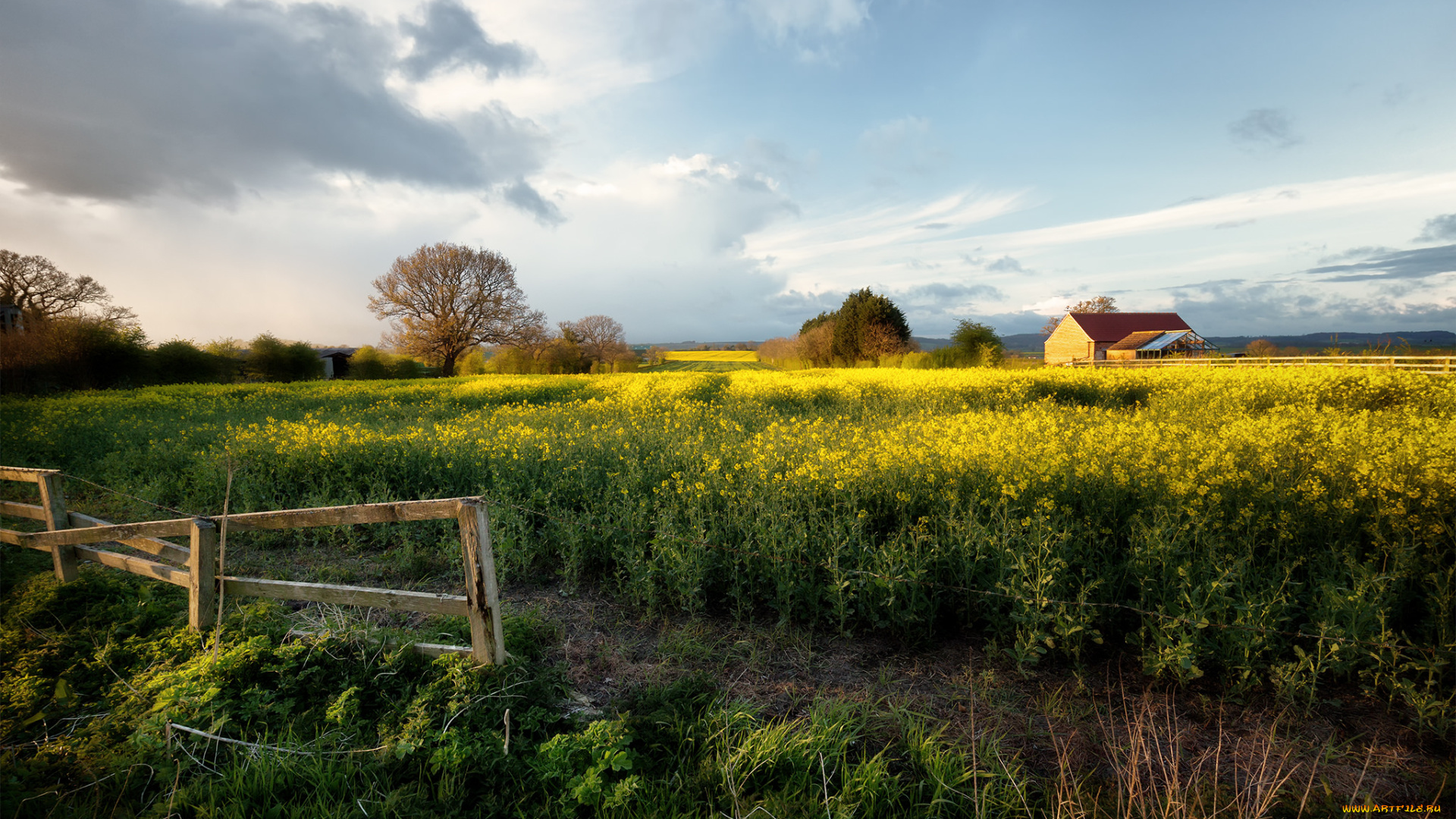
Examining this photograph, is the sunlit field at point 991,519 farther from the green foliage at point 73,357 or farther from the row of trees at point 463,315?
the row of trees at point 463,315

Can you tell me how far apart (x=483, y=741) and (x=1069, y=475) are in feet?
17.8

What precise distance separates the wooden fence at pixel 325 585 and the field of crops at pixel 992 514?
1.54 m

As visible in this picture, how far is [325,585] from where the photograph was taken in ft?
11.8

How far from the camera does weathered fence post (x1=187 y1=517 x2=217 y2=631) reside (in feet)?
11.9

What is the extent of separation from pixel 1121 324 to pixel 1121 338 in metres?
3.08

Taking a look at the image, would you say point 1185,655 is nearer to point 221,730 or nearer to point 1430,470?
point 1430,470

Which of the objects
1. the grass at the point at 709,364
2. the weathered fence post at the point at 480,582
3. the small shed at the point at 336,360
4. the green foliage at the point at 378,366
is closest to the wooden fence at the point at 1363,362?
the weathered fence post at the point at 480,582

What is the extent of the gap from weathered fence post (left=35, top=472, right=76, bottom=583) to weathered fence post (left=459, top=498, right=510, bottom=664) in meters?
4.39

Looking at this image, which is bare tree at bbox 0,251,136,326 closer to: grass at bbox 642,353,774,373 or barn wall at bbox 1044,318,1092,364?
grass at bbox 642,353,774,373

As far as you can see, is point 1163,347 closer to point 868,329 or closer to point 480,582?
point 868,329

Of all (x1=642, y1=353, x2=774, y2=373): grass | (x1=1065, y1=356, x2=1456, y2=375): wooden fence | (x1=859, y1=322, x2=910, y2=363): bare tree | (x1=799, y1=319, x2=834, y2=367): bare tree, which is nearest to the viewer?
(x1=1065, y1=356, x2=1456, y2=375): wooden fence

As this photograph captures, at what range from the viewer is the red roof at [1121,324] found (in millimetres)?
47094

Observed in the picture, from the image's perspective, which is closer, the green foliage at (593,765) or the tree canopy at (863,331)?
the green foliage at (593,765)

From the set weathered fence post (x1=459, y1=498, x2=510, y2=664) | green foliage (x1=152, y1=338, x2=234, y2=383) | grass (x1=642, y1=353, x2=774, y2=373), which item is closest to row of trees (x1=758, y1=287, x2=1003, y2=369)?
grass (x1=642, y1=353, x2=774, y2=373)
